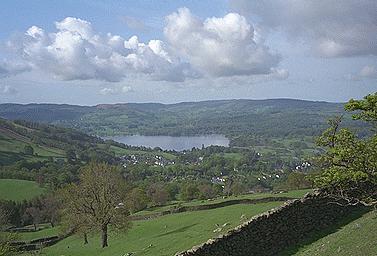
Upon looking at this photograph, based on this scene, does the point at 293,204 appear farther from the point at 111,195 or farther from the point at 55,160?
the point at 55,160

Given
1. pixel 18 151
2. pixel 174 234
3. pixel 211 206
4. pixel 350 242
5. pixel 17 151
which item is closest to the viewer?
pixel 350 242

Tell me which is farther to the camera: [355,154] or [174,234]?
[174,234]

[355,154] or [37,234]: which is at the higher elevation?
[355,154]

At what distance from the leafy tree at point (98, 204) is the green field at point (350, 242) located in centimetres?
2503

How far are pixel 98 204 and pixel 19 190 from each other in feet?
258

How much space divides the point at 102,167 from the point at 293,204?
25.7 meters

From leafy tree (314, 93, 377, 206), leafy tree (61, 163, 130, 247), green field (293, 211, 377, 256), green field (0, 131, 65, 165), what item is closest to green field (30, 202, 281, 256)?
leafy tree (61, 163, 130, 247)

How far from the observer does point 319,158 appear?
20.5 m

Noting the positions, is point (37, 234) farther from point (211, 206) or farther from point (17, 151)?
point (17, 151)

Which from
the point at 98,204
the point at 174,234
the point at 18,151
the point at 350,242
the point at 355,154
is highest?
the point at 355,154

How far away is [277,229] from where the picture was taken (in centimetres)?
2347

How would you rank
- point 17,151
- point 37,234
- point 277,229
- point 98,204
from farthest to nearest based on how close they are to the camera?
→ point 17,151
point 37,234
point 98,204
point 277,229

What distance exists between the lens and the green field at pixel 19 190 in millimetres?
107625

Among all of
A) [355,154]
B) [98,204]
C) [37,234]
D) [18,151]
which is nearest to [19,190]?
[37,234]
